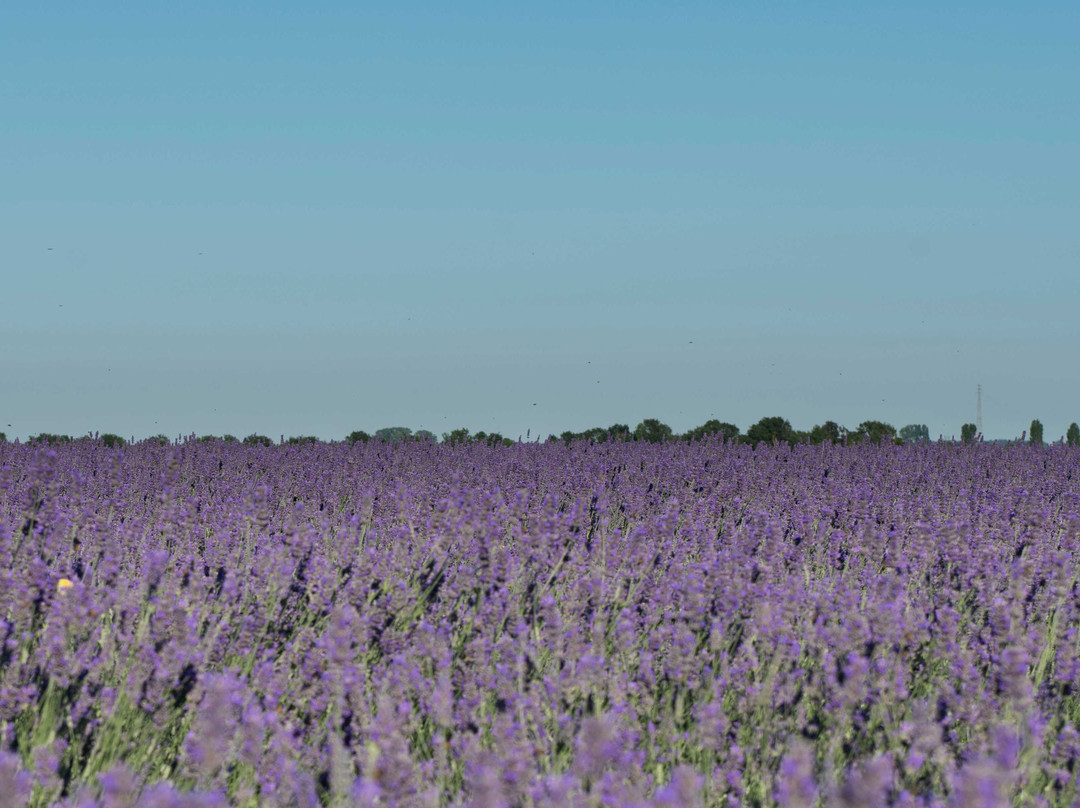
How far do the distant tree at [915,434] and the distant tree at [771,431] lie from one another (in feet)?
4.81

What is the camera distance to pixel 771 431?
15.3 metres

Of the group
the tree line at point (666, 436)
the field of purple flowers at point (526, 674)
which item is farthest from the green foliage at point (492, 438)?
the field of purple flowers at point (526, 674)

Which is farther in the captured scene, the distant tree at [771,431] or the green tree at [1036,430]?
the green tree at [1036,430]

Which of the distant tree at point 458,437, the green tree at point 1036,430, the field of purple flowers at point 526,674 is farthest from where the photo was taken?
the green tree at point 1036,430

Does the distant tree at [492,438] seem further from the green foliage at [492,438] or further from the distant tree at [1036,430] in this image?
the distant tree at [1036,430]

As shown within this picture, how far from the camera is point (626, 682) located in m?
3.41

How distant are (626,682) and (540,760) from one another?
2.09ft

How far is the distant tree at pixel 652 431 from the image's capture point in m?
14.7

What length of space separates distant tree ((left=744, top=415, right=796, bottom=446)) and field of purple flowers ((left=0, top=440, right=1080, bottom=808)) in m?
9.42

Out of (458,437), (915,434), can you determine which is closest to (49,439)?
(458,437)

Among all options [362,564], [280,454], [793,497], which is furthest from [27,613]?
[280,454]

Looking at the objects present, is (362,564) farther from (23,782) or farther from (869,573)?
→ (869,573)

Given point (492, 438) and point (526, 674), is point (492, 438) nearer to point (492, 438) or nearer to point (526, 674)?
point (492, 438)

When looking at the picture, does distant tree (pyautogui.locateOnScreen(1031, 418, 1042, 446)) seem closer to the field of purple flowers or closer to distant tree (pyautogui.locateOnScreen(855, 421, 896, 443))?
distant tree (pyautogui.locateOnScreen(855, 421, 896, 443))
